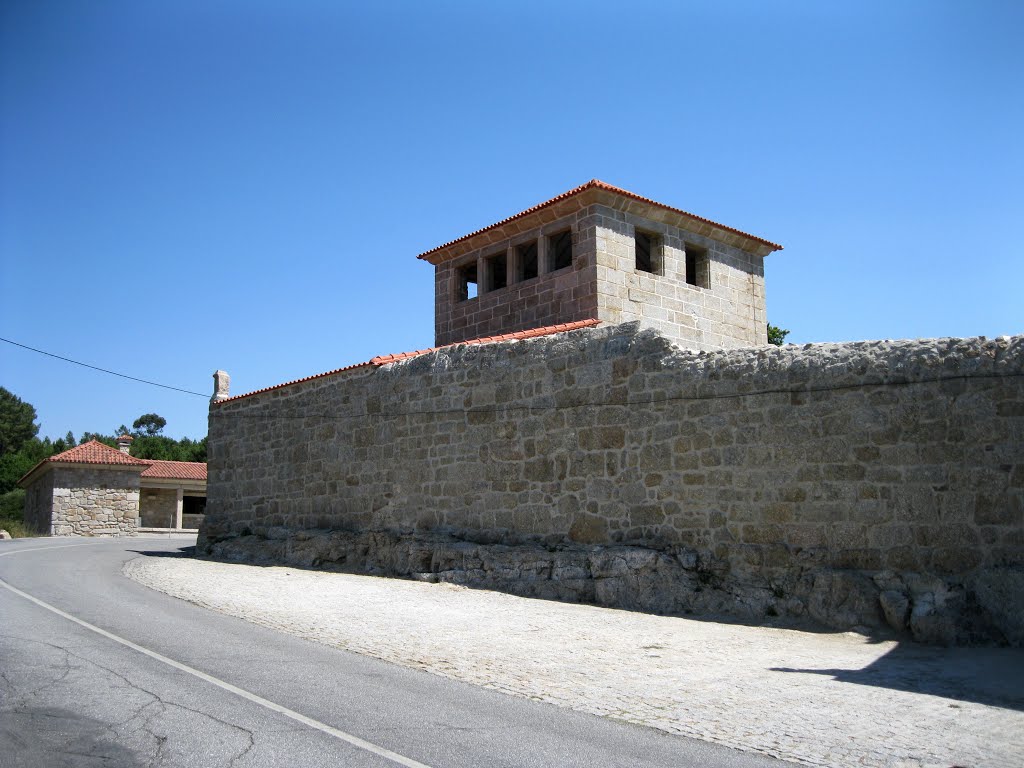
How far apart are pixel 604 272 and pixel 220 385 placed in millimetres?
10208

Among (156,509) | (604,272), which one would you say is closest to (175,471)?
(156,509)

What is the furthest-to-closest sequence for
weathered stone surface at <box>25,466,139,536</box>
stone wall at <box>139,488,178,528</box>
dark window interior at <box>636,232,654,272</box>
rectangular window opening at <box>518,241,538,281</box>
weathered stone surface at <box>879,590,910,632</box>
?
stone wall at <box>139,488,178,528</box> → weathered stone surface at <box>25,466,139,536</box> → rectangular window opening at <box>518,241,538,281</box> → dark window interior at <box>636,232,654,272</box> → weathered stone surface at <box>879,590,910,632</box>

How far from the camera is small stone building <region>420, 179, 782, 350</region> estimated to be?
17.7 metres

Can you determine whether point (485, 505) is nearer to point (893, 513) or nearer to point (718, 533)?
point (718, 533)

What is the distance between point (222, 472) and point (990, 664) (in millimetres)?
16647

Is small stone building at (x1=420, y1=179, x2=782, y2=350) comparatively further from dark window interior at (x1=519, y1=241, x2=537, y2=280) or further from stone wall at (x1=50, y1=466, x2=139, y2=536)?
stone wall at (x1=50, y1=466, x2=139, y2=536)

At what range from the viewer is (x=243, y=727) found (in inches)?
187

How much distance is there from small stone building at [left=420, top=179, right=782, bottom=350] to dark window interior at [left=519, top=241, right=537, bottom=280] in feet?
0.09

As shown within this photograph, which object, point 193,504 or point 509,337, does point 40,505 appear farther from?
point 509,337

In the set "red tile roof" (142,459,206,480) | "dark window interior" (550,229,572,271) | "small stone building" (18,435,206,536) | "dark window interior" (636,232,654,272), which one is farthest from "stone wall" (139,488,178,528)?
"dark window interior" (636,232,654,272)

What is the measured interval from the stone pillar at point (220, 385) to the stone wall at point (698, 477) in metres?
5.87

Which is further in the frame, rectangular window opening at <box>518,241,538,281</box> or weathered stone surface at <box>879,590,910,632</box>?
rectangular window opening at <box>518,241,538,281</box>

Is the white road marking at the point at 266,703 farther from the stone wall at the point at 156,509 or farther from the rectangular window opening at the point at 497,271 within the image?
the stone wall at the point at 156,509

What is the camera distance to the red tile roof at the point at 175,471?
36.8 metres
